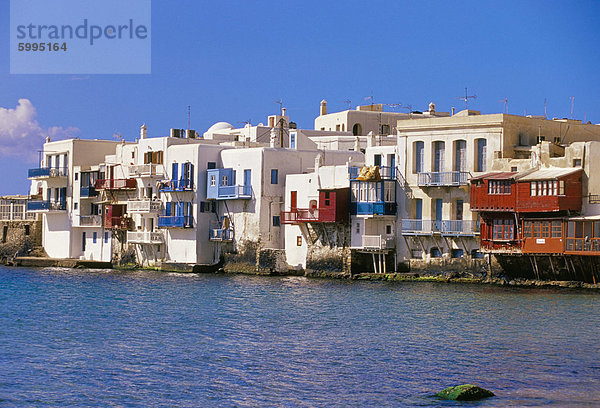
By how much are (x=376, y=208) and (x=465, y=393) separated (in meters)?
31.8

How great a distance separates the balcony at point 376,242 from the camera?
56.5 meters

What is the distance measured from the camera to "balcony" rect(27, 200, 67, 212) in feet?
254

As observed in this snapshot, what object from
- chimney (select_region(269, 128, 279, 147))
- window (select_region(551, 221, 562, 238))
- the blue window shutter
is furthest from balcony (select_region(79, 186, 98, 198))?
window (select_region(551, 221, 562, 238))

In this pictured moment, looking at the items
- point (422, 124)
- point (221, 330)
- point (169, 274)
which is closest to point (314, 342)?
point (221, 330)

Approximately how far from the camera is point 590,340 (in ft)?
110

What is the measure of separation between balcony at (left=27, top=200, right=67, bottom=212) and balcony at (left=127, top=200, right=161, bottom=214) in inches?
365

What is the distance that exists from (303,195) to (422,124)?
8288 millimetres

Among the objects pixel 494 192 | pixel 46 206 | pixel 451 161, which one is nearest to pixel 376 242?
pixel 451 161

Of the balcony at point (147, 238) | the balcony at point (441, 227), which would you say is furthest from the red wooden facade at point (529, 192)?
the balcony at point (147, 238)

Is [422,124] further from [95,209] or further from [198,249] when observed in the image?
[95,209]

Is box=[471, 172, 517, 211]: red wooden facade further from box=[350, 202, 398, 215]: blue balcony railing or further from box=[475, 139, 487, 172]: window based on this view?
box=[350, 202, 398, 215]: blue balcony railing

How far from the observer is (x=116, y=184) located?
71.6 m

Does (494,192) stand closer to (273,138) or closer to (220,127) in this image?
(273,138)

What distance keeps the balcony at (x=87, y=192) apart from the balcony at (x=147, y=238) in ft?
20.1
